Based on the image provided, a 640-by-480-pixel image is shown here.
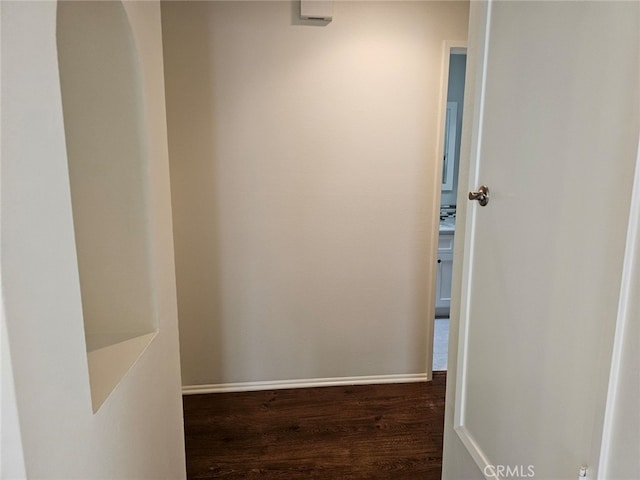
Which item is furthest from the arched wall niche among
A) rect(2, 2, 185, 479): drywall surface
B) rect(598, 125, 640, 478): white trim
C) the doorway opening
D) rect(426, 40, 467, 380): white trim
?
the doorway opening

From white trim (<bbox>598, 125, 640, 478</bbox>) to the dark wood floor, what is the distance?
129 centimetres

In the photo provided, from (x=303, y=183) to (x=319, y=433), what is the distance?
136 centimetres

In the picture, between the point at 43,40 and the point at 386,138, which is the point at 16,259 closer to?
the point at 43,40

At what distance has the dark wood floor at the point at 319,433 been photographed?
6.44ft

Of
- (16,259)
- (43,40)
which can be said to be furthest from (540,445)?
(43,40)

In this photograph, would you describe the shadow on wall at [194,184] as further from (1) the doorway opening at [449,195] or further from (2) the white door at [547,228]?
(1) the doorway opening at [449,195]

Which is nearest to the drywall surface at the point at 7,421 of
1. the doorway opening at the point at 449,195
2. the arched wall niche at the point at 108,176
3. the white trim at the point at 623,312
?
the arched wall niche at the point at 108,176

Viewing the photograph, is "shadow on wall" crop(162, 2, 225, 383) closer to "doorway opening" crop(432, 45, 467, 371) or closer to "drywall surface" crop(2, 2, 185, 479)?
"drywall surface" crop(2, 2, 185, 479)

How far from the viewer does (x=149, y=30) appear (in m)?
1.36

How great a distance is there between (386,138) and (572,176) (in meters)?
1.65

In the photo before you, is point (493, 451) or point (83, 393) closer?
point (83, 393)

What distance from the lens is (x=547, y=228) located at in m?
1.02

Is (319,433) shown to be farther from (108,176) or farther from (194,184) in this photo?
(108,176)

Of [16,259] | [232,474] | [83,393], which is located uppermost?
[16,259]
